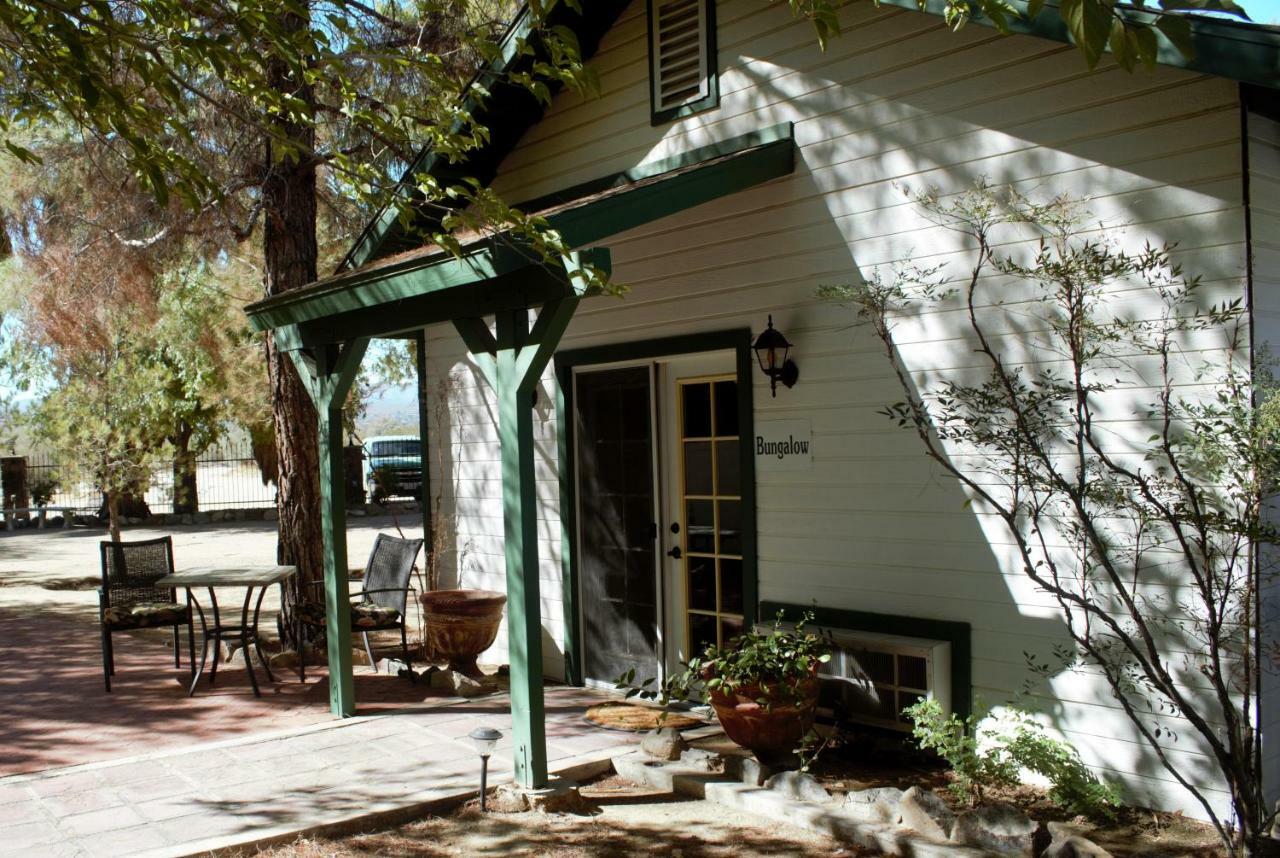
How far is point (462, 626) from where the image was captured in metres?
7.41

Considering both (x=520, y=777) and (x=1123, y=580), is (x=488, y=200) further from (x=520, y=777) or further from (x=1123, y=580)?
(x=1123, y=580)

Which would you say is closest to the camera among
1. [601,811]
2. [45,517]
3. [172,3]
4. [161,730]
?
[172,3]

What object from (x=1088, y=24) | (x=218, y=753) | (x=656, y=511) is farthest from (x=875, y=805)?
(x=218, y=753)

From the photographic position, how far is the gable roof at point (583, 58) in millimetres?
3760

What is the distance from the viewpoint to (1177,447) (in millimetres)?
4316

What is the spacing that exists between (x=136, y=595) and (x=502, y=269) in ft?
15.5

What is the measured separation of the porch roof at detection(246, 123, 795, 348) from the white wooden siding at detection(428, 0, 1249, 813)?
0.82ft

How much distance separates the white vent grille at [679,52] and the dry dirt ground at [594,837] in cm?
403

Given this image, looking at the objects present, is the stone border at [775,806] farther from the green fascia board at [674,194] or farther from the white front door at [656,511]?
the green fascia board at [674,194]

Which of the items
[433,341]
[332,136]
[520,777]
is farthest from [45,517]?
[520,777]

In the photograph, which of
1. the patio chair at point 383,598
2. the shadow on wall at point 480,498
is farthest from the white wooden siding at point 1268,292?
the patio chair at point 383,598

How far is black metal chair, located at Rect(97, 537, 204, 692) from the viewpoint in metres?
7.20

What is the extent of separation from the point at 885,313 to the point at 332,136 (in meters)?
6.70

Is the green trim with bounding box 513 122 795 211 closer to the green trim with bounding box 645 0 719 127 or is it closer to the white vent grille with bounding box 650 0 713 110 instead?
the green trim with bounding box 645 0 719 127
